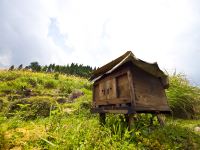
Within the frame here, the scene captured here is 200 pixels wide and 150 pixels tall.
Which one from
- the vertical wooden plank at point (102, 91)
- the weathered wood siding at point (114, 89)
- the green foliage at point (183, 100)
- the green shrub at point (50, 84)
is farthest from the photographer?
the green shrub at point (50, 84)

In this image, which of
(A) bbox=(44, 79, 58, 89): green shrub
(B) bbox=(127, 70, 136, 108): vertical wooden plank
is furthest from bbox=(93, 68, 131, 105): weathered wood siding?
(A) bbox=(44, 79, 58, 89): green shrub

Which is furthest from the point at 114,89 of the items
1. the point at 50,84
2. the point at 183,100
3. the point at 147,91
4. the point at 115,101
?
the point at 50,84

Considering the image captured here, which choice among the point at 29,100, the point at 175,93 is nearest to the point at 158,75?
the point at 175,93

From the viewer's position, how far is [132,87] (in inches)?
208

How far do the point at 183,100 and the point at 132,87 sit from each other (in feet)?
16.2

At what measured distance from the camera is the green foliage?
9.28 metres

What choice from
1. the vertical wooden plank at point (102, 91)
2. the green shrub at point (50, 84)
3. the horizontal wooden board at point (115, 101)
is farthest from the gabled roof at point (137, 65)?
the green shrub at point (50, 84)

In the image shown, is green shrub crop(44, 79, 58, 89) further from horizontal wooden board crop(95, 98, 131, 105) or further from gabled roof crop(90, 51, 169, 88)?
gabled roof crop(90, 51, 169, 88)

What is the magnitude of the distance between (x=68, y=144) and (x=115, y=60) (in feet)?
9.54

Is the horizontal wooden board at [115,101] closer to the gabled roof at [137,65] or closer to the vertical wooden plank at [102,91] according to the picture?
the vertical wooden plank at [102,91]

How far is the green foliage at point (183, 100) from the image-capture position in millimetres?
9277

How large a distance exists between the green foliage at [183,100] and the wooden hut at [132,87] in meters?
3.22

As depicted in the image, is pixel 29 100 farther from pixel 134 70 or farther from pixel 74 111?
pixel 134 70

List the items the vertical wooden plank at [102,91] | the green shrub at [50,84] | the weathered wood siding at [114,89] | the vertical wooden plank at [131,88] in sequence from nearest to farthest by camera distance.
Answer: the vertical wooden plank at [131,88], the weathered wood siding at [114,89], the vertical wooden plank at [102,91], the green shrub at [50,84]
